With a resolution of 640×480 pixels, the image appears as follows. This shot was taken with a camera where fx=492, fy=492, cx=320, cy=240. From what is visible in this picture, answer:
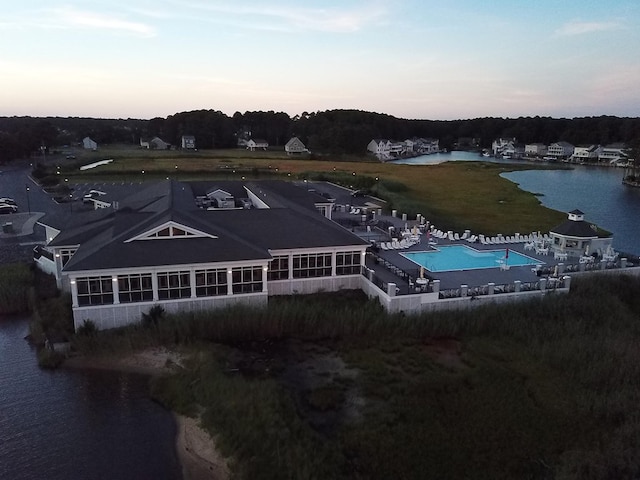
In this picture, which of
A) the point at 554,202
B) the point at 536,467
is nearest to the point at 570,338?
the point at 536,467

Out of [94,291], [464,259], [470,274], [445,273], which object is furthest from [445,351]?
[94,291]

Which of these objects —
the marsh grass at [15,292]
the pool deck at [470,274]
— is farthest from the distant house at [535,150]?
the marsh grass at [15,292]

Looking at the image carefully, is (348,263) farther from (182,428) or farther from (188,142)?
(188,142)

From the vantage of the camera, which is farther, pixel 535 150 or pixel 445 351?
pixel 535 150

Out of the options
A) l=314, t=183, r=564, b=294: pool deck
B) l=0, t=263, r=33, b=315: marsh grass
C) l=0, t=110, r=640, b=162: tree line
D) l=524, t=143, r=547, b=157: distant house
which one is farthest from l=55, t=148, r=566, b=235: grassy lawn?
l=524, t=143, r=547, b=157: distant house

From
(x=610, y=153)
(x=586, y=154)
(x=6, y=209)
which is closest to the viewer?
(x=6, y=209)

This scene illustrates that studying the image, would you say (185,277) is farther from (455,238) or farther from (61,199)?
(61,199)

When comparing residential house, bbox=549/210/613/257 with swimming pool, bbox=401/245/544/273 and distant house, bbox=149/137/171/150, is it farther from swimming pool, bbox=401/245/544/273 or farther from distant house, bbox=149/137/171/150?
distant house, bbox=149/137/171/150
